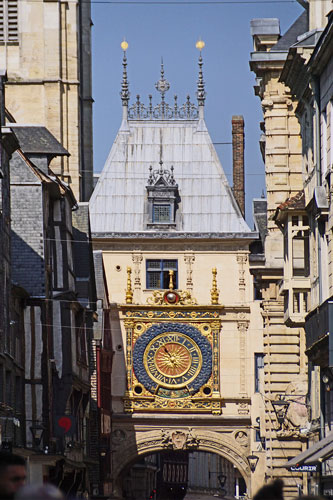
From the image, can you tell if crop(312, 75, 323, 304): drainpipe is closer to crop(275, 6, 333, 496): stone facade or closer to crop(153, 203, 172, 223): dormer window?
crop(275, 6, 333, 496): stone facade

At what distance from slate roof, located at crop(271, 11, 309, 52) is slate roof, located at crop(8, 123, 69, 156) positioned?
236 inches

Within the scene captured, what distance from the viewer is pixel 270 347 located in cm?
3884

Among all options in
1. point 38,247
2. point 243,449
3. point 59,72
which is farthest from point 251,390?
point 38,247

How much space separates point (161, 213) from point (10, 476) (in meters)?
47.4

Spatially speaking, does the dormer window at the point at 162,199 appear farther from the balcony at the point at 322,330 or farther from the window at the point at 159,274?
the balcony at the point at 322,330

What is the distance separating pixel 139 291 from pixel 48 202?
1555 centimetres

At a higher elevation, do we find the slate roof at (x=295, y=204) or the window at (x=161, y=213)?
the window at (x=161, y=213)

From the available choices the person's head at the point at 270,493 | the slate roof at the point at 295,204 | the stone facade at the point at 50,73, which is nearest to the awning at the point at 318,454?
the slate roof at the point at 295,204

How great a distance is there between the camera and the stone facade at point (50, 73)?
5569 centimetres

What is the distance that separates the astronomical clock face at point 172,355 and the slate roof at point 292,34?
17.6 m

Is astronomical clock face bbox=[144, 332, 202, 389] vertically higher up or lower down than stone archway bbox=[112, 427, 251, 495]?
higher up

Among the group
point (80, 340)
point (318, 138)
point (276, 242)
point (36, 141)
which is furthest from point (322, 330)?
point (80, 340)

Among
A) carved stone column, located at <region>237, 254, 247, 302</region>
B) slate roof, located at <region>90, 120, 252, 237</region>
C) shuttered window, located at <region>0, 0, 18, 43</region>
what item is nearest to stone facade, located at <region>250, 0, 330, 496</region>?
carved stone column, located at <region>237, 254, 247, 302</region>

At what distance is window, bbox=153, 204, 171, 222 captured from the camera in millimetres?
55219
